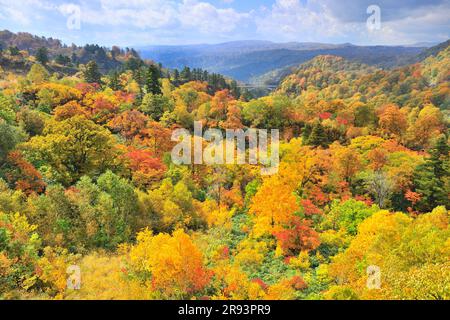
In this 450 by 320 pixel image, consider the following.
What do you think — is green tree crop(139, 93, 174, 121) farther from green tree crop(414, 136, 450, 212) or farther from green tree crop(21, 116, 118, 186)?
green tree crop(414, 136, 450, 212)

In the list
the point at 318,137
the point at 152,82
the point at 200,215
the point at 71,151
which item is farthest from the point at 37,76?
the point at 318,137

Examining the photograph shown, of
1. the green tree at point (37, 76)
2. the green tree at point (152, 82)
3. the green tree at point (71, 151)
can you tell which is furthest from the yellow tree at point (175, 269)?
the green tree at point (37, 76)

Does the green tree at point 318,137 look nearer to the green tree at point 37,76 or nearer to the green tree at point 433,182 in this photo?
the green tree at point 433,182

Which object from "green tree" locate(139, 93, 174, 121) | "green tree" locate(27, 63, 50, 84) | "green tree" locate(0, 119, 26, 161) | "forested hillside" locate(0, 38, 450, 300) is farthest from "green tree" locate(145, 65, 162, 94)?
"green tree" locate(0, 119, 26, 161)

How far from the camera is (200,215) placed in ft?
118

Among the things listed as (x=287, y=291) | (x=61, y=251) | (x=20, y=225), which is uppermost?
(x=20, y=225)

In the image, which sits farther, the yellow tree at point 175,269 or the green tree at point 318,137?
the green tree at point 318,137

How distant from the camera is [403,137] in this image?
6694cm

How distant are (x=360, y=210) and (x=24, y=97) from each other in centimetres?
5791

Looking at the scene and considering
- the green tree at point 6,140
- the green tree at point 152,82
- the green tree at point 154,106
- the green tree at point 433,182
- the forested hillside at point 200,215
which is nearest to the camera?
the forested hillside at point 200,215

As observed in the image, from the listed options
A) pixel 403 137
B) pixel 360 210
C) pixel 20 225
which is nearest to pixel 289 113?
pixel 403 137

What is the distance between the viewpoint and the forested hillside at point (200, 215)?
2102cm

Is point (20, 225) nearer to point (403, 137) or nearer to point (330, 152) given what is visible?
point (330, 152)
